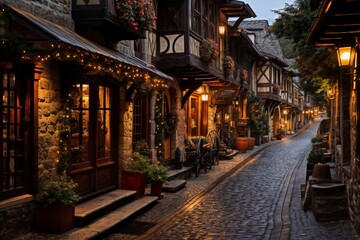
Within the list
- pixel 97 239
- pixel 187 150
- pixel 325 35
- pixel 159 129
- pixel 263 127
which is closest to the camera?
pixel 325 35

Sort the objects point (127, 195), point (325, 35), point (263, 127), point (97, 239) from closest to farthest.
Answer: point (325, 35) < point (97, 239) < point (127, 195) < point (263, 127)

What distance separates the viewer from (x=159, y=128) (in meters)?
13.7

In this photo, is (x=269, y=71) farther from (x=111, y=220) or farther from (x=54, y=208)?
(x=54, y=208)

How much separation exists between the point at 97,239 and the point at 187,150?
9.33m

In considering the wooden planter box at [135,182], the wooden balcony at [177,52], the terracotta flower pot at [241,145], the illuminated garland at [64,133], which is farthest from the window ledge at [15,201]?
the terracotta flower pot at [241,145]

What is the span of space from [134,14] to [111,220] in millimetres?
4368

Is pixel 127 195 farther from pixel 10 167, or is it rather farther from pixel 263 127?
pixel 263 127

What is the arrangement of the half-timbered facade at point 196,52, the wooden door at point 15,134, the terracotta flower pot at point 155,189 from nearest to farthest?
the wooden door at point 15,134 < the terracotta flower pot at point 155,189 < the half-timbered facade at point 196,52

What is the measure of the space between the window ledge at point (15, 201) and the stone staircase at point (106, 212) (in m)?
0.82

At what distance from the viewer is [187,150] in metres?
16.5

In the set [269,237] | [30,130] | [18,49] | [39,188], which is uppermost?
[18,49]

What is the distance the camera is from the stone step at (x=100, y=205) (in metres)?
7.77

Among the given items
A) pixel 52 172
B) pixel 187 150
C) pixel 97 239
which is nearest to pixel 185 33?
pixel 187 150

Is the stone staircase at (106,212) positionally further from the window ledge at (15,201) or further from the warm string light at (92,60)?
the warm string light at (92,60)
